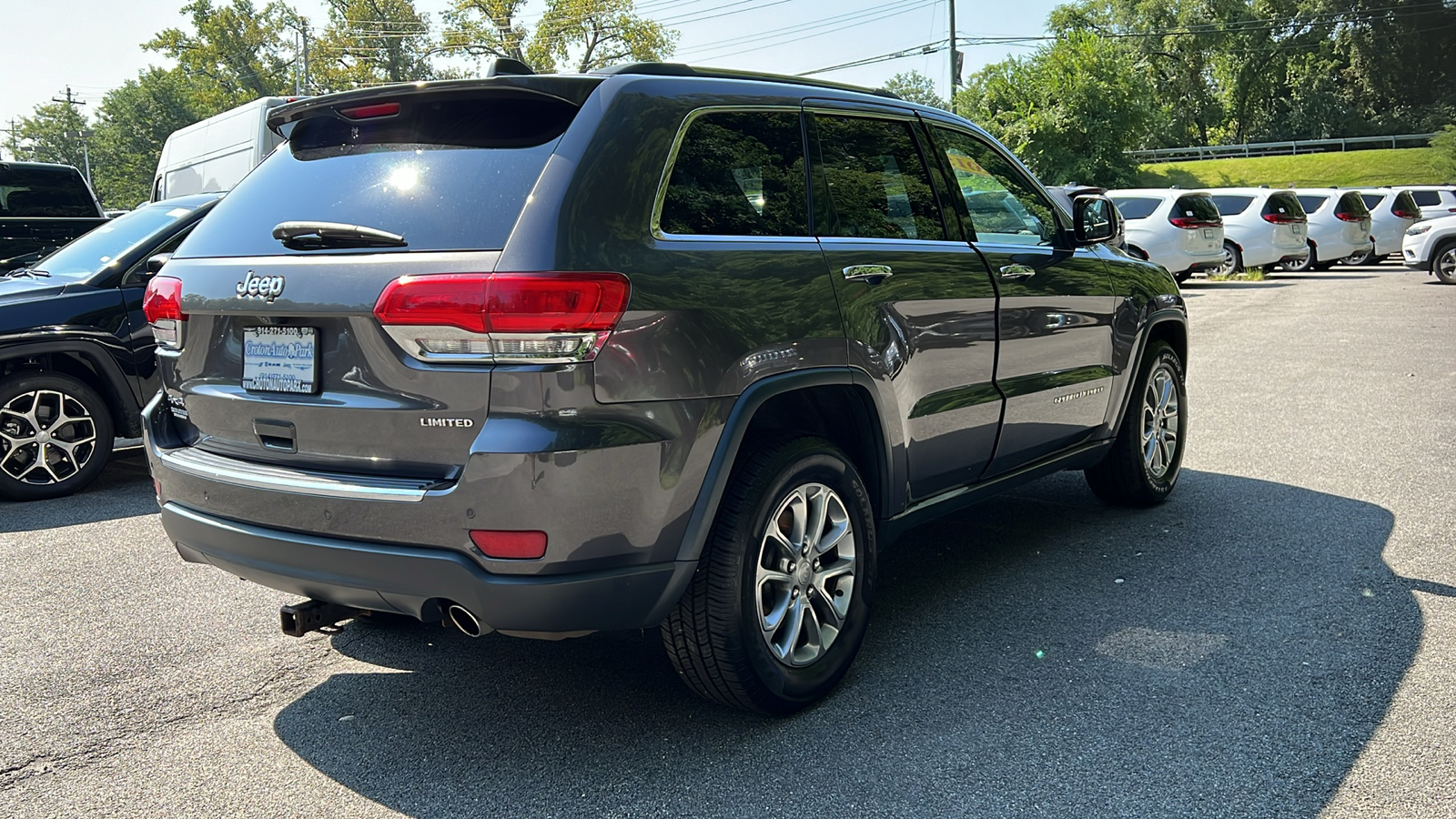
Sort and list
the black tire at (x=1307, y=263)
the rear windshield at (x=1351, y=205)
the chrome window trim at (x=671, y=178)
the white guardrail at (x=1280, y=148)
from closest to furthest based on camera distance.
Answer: the chrome window trim at (x=671, y=178) → the black tire at (x=1307, y=263) → the rear windshield at (x=1351, y=205) → the white guardrail at (x=1280, y=148)

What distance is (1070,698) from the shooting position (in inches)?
139

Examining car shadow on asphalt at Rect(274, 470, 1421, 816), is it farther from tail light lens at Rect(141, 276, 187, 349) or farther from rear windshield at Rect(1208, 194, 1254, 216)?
rear windshield at Rect(1208, 194, 1254, 216)

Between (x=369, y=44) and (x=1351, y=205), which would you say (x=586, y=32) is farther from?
(x=1351, y=205)

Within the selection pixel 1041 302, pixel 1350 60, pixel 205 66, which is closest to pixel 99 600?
pixel 1041 302

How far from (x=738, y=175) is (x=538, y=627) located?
4.67 feet

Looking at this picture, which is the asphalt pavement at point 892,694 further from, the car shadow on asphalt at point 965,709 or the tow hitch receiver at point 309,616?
the tow hitch receiver at point 309,616

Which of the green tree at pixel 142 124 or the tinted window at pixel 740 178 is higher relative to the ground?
the green tree at pixel 142 124

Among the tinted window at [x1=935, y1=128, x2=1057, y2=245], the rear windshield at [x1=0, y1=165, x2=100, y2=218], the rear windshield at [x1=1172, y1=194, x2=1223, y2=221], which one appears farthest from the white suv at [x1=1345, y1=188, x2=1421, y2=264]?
the rear windshield at [x1=0, y1=165, x2=100, y2=218]

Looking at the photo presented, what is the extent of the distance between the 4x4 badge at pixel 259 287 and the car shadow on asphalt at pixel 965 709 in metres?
1.29

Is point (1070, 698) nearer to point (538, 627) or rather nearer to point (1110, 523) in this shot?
point (538, 627)

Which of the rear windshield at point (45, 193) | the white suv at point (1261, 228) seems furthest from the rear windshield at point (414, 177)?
the white suv at point (1261, 228)

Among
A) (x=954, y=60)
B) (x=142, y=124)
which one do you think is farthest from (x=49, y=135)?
(x=954, y=60)

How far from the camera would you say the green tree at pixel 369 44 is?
60.8 meters

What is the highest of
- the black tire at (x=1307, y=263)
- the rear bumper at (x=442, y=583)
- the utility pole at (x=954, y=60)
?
the utility pole at (x=954, y=60)
